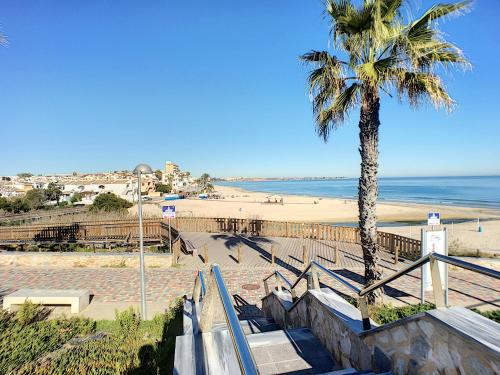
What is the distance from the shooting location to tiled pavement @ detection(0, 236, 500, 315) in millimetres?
9086

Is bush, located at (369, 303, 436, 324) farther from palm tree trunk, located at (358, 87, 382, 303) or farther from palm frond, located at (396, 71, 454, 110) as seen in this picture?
palm frond, located at (396, 71, 454, 110)

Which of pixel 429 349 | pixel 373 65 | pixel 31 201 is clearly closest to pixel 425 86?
pixel 373 65

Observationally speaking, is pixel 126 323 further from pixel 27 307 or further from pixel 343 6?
pixel 343 6

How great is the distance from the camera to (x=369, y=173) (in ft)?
24.8

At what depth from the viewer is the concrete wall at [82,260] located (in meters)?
12.8

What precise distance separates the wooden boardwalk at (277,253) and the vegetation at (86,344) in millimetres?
6004

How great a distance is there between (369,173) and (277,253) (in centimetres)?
841

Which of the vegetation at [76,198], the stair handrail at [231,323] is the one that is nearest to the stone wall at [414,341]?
the stair handrail at [231,323]

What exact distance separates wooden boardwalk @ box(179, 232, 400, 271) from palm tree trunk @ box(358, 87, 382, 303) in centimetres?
500

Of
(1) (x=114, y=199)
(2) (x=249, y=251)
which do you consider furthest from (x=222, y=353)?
(1) (x=114, y=199)

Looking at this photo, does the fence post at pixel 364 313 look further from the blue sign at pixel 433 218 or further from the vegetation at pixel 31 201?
the vegetation at pixel 31 201

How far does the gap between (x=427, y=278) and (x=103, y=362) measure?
786cm

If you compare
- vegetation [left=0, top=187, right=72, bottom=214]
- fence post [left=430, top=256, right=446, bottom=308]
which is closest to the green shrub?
fence post [left=430, top=256, right=446, bottom=308]

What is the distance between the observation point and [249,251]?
15.3m
